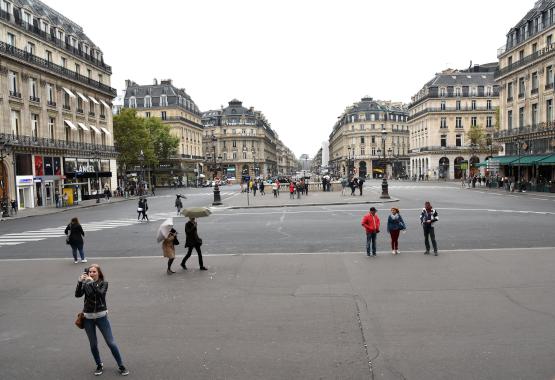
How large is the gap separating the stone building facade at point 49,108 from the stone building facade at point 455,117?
60.5 m

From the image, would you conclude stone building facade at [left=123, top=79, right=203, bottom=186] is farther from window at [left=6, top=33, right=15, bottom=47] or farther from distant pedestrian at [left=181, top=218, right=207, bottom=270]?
distant pedestrian at [left=181, top=218, right=207, bottom=270]

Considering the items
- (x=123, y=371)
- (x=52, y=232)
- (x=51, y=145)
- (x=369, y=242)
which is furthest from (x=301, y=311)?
(x=51, y=145)

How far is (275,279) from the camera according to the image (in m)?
11.3

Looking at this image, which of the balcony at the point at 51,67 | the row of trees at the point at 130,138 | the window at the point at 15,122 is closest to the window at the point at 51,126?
the window at the point at 15,122

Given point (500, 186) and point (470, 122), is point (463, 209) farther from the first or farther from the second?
point (470, 122)

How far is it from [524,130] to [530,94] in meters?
3.86

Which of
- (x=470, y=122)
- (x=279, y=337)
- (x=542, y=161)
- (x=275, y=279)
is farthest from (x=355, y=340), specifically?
(x=470, y=122)

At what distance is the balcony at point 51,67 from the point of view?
38.8m

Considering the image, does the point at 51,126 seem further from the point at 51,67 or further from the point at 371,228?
the point at 371,228

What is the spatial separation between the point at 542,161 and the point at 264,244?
125ft

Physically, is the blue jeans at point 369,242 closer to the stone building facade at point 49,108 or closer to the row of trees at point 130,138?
the stone building facade at point 49,108

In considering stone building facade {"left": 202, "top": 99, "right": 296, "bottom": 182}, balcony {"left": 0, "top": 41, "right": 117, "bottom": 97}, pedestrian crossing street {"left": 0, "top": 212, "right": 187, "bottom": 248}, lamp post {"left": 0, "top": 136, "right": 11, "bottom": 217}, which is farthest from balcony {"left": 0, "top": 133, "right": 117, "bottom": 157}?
stone building facade {"left": 202, "top": 99, "right": 296, "bottom": 182}

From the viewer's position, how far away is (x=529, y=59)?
160 feet

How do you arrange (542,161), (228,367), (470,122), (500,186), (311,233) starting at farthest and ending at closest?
(470,122)
(500,186)
(542,161)
(311,233)
(228,367)
